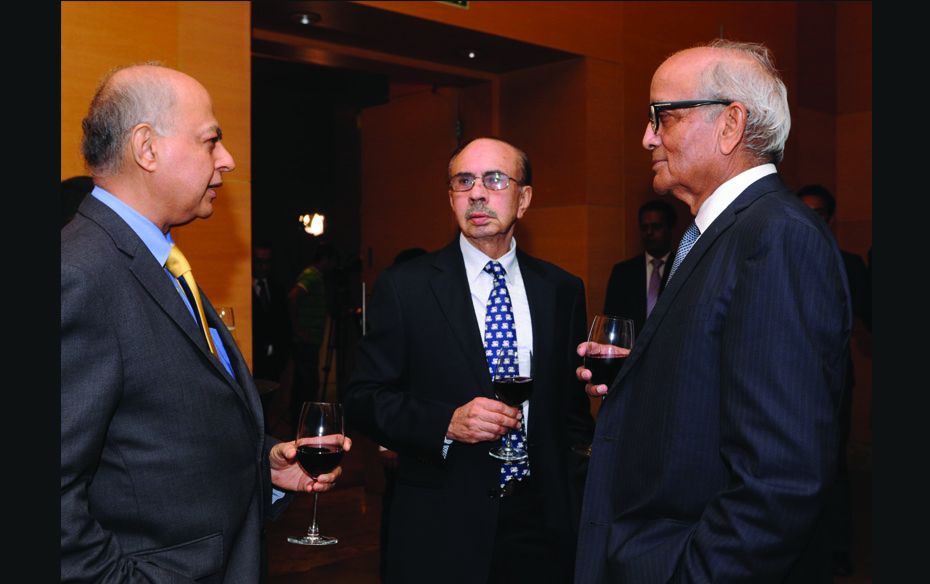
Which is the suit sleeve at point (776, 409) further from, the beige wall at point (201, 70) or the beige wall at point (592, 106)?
the beige wall at point (592, 106)

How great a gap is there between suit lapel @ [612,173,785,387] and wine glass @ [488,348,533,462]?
0.52 metres

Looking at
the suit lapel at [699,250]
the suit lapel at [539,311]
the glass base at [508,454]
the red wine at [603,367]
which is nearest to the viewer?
the suit lapel at [699,250]

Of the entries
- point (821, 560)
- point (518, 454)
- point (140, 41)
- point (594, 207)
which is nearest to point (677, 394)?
point (821, 560)

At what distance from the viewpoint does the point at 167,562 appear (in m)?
1.44

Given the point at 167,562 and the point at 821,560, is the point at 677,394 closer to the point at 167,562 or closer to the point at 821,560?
the point at 821,560

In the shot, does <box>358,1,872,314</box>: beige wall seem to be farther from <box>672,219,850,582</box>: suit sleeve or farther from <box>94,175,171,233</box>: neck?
<box>672,219,850,582</box>: suit sleeve

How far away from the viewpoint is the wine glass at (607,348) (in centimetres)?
199

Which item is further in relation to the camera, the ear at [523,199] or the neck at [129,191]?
the ear at [523,199]

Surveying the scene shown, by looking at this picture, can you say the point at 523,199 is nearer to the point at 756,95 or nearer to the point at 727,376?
the point at 756,95

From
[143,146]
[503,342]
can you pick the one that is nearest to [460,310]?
[503,342]

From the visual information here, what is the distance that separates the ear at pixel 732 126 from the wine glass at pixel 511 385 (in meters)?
0.76

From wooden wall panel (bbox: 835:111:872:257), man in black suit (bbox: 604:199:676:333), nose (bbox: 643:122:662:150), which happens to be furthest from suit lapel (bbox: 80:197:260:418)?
wooden wall panel (bbox: 835:111:872:257)

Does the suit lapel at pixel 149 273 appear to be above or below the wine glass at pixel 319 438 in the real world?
above

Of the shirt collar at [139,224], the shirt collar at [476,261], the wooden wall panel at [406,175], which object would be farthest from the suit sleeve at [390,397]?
the wooden wall panel at [406,175]
